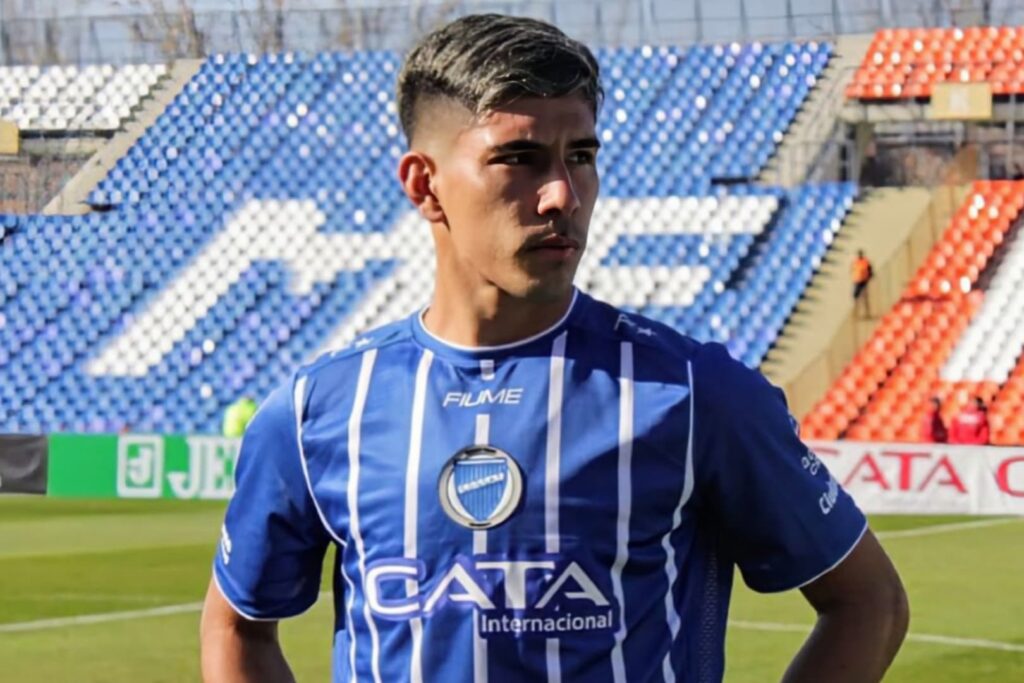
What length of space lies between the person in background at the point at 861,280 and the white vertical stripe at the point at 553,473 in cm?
2484

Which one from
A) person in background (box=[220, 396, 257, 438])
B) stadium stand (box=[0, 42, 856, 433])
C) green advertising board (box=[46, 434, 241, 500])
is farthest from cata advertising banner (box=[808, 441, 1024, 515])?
person in background (box=[220, 396, 257, 438])

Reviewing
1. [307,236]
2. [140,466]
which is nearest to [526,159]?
[140,466]

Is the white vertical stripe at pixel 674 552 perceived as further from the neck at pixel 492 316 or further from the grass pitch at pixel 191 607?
the grass pitch at pixel 191 607

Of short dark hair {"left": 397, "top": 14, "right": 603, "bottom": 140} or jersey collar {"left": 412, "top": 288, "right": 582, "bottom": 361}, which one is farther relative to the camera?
jersey collar {"left": 412, "top": 288, "right": 582, "bottom": 361}

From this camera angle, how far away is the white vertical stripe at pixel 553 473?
2.56 meters

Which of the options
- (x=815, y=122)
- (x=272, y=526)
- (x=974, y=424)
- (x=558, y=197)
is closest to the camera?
(x=558, y=197)

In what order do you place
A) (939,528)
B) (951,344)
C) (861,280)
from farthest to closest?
(861,280)
(951,344)
(939,528)

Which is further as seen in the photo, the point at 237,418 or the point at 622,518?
the point at 237,418

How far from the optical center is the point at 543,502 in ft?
8.50

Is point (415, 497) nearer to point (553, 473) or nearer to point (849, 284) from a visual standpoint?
point (553, 473)

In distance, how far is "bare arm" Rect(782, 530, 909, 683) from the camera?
263 cm

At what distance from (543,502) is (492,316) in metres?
0.28

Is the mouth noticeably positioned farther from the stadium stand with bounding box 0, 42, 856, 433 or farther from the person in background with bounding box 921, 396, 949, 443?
the stadium stand with bounding box 0, 42, 856, 433

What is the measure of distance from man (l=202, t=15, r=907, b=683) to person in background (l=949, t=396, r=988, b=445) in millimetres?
20588
